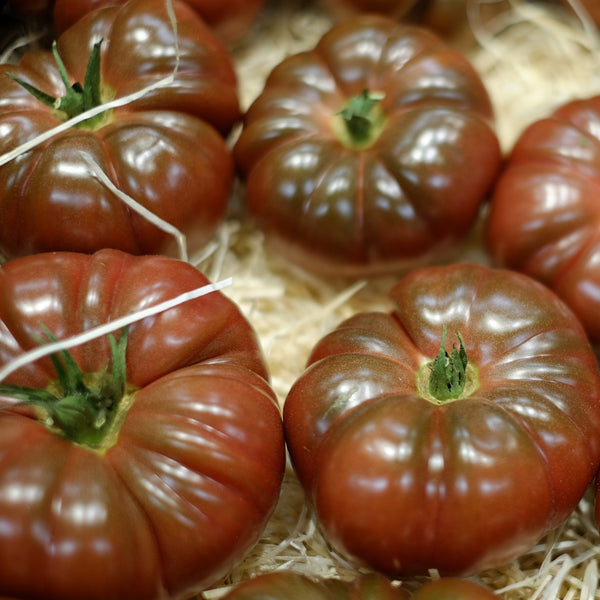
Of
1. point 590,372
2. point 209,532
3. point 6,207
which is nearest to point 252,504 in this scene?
point 209,532

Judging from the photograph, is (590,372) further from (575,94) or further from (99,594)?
(575,94)

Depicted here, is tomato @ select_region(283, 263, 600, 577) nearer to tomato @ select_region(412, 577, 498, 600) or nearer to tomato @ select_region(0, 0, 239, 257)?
tomato @ select_region(412, 577, 498, 600)

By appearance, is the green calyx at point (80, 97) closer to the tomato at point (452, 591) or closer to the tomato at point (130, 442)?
the tomato at point (130, 442)

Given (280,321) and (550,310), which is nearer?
(550,310)

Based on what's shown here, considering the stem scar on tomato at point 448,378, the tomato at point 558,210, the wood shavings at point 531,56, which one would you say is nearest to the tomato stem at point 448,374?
the stem scar on tomato at point 448,378

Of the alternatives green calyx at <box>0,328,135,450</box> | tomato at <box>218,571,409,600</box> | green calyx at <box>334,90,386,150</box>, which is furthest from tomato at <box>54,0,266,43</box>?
tomato at <box>218,571,409,600</box>

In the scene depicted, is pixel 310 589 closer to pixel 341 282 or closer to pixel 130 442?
pixel 130 442

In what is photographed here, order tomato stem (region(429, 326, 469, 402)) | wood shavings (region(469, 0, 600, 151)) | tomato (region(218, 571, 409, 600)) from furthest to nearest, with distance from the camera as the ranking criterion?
1. wood shavings (region(469, 0, 600, 151))
2. tomato stem (region(429, 326, 469, 402))
3. tomato (region(218, 571, 409, 600))
